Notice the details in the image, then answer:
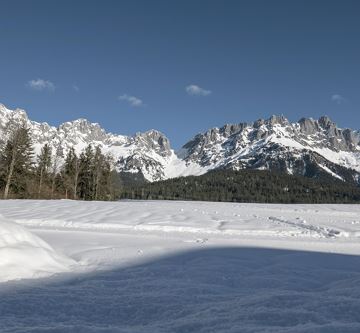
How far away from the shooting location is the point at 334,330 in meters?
4.18

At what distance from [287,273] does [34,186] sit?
136 feet

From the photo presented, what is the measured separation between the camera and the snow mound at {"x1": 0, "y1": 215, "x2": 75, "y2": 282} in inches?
277

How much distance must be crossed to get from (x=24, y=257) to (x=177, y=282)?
2.72m

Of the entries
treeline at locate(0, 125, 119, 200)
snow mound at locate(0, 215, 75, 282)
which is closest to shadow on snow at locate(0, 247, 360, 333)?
snow mound at locate(0, 215, 75, 282)

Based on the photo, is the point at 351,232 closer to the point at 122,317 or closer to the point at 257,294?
the point at 257,294

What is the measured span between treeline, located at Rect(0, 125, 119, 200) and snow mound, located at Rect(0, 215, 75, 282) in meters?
A: 32.9

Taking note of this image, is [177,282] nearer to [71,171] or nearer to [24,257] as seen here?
[24,257]

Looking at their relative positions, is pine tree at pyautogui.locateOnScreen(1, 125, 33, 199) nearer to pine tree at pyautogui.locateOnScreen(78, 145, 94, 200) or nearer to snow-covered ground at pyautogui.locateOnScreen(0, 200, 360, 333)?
pine tree at pyautogui.locateOnScreen(78, 145, 94, 200)

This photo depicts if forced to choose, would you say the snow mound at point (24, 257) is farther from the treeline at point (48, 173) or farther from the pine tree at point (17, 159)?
the pine tree at point (17, 159)

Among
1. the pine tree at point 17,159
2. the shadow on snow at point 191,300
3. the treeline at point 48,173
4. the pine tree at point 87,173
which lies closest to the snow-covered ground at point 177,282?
the shadow on snow at point 191,300

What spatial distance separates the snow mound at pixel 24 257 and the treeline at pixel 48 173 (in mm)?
32860

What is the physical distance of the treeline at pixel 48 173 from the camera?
42.9m

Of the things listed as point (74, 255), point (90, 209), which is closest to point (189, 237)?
point (74, 255)

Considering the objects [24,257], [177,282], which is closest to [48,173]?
[24,257]
